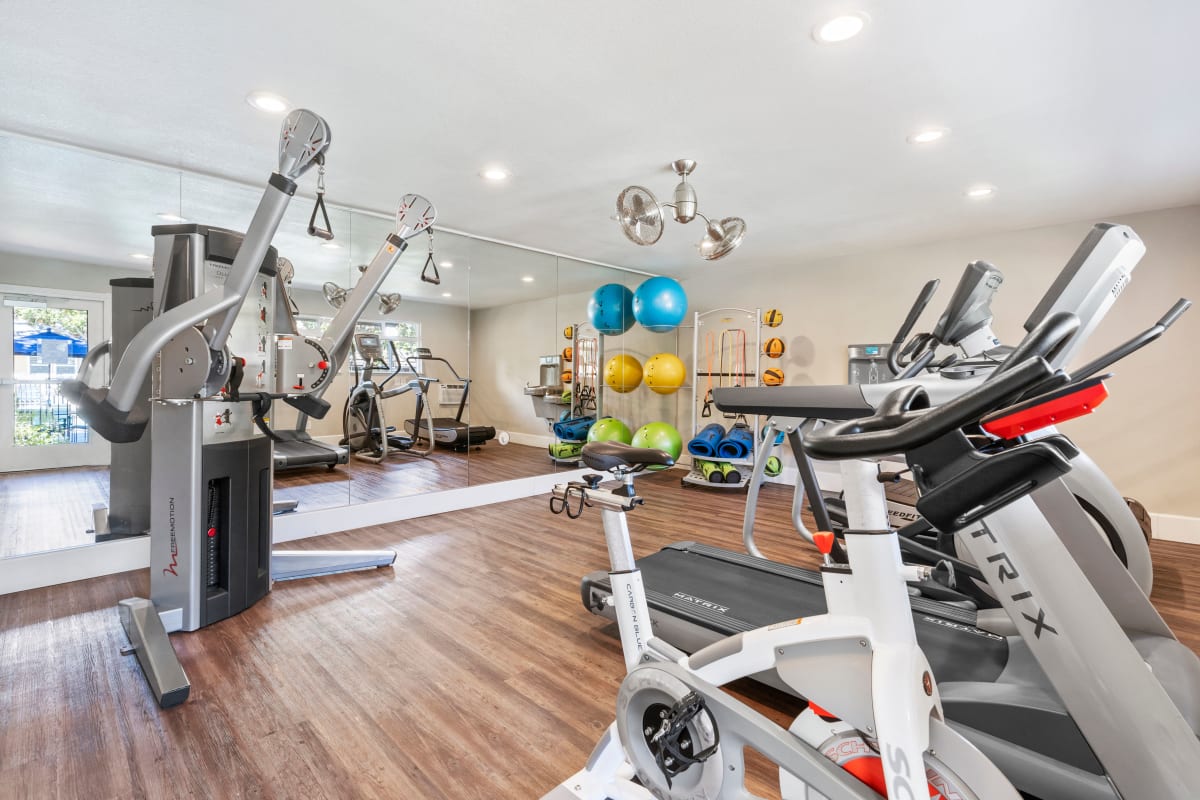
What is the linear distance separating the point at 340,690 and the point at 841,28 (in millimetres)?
3054

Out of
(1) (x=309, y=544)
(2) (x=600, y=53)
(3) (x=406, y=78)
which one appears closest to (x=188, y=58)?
(3) (x=406, y=78)

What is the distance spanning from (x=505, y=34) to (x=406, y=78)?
1.89 ft

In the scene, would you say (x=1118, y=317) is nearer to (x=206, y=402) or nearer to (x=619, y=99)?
(x=619, y=99)

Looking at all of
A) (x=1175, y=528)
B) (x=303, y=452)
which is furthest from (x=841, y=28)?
(x=303, y=452)

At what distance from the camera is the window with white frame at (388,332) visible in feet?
13.5

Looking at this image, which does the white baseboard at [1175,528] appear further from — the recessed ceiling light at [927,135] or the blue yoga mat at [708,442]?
the recessed ceiling light at [927,135]

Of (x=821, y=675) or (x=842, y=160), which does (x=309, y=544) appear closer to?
(x=821, y=675)

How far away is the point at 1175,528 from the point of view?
3904mm

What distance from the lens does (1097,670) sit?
1.10 m

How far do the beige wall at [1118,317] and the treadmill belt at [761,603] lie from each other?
129 inches

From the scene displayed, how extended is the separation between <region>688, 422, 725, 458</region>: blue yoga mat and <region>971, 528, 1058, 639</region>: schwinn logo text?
164 inches

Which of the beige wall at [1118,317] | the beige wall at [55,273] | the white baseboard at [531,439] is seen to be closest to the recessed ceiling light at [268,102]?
the beige wall at [55,273]

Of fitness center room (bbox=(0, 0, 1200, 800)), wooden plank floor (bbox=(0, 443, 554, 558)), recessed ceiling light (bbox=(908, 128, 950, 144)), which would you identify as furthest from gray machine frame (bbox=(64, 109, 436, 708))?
recessed ceiling light (bbox=(908, 128, 950, 144))

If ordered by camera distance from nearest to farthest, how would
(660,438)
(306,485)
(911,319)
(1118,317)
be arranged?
(911,319) → (1118,317) → (306,485) → (660,438)
